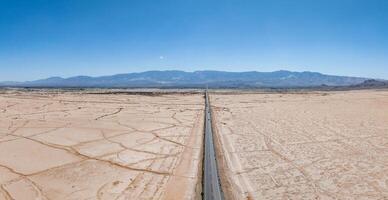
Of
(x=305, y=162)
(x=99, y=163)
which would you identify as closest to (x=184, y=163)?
(x=99, y=163)

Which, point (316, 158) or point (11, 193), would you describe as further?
point (316, 158)

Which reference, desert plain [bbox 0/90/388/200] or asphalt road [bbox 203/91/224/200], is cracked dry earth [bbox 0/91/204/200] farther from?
asphalt road [bbox 203/91/224/200]

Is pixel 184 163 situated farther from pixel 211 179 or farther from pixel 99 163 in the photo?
pixel 99 163

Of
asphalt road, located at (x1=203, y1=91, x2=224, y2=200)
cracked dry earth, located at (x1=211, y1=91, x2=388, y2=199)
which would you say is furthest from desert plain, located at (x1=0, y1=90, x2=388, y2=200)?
asphalt road, located at (x1=203, y1=91, x2=224, y2=200)

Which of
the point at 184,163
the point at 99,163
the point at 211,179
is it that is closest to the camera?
the point at 211,179

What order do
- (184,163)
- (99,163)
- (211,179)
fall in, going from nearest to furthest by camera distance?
(211,179)
(99,163)
(184,163)

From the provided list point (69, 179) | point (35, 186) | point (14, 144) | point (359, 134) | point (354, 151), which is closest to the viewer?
point (35, 186)

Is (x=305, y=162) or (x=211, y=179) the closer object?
(x=211, y=179)

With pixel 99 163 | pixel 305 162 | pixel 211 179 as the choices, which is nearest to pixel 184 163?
pixel 211 179

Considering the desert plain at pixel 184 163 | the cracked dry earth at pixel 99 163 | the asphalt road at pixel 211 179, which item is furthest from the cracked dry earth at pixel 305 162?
the cracked dry earth at pixel 99 163

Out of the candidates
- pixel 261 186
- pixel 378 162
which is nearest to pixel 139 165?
pixel 261 186

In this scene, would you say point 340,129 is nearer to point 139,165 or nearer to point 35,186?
point 139,165
